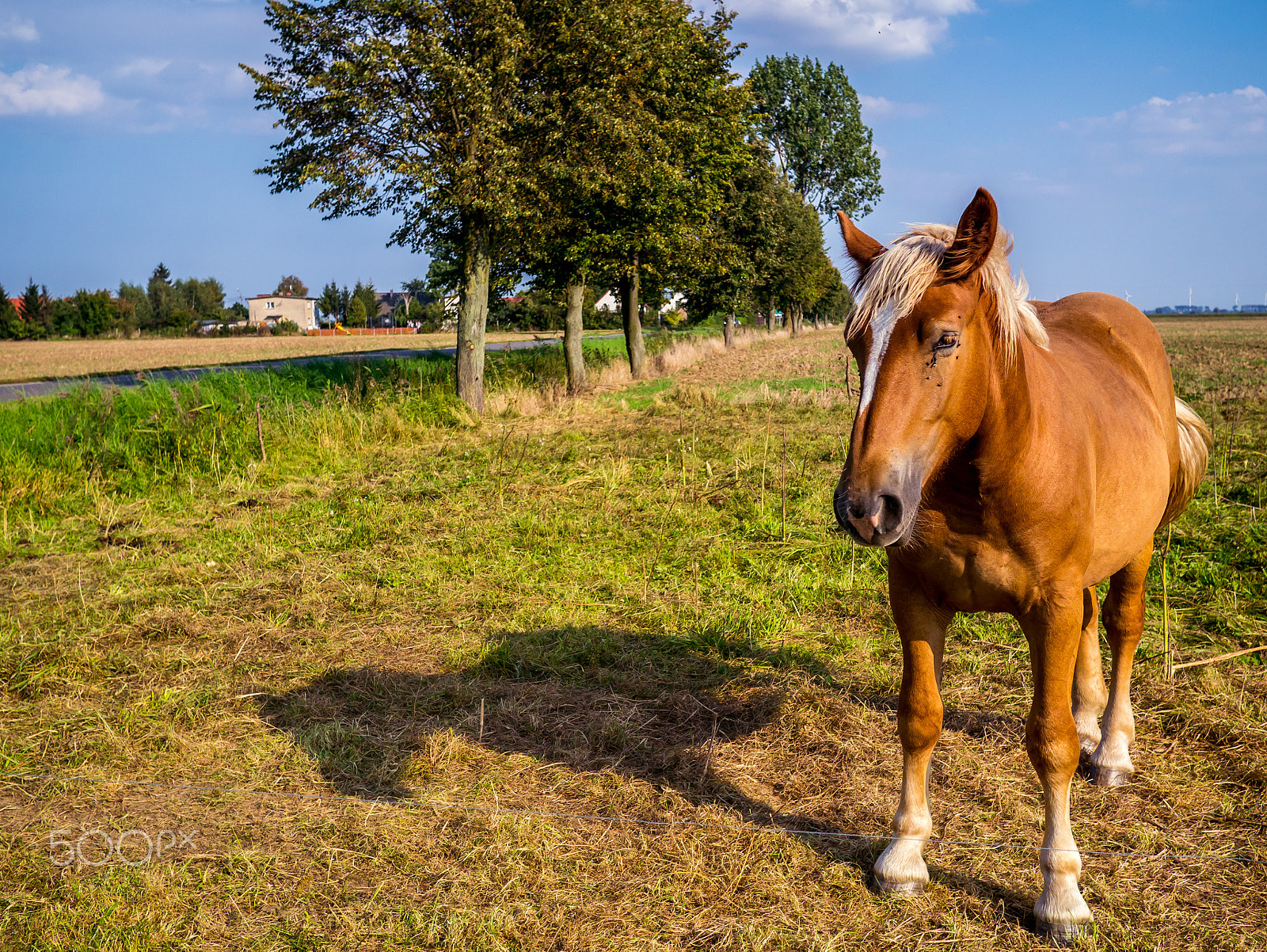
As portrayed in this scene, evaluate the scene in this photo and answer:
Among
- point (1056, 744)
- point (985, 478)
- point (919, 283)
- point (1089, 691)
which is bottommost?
point (1089, 691)

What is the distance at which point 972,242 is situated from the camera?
87.2 inches

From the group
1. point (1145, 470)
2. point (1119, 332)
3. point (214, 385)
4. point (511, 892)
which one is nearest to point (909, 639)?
point (1145, 470)

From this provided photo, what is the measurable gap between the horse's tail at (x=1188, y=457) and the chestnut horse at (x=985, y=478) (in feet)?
2.20

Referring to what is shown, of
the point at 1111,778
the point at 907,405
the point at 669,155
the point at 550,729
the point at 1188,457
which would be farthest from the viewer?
the point at 669,155

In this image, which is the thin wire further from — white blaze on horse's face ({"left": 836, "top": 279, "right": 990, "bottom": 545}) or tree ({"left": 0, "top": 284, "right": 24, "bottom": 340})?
tree ({"left": 0, "top": 284, "right": 24, "bottom": 340})

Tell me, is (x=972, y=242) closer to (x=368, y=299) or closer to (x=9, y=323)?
(x=9, y=323)

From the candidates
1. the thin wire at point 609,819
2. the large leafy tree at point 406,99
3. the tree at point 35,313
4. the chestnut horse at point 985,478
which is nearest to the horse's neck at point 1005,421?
the chestnut horse at point 985,478

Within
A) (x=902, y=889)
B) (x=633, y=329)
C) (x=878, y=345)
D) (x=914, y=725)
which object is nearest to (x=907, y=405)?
(x=878, y=345)

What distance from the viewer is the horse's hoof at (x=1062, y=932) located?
256 centimetres

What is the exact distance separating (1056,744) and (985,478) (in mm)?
996

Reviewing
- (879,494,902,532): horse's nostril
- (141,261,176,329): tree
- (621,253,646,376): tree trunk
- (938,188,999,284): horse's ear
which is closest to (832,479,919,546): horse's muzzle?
(879,494,902,532): horse's nostril

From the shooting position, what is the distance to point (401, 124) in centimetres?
1227

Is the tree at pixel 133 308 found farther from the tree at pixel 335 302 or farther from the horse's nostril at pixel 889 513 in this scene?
the horse's nostril at pixel 889 513

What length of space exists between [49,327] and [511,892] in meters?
81.9
